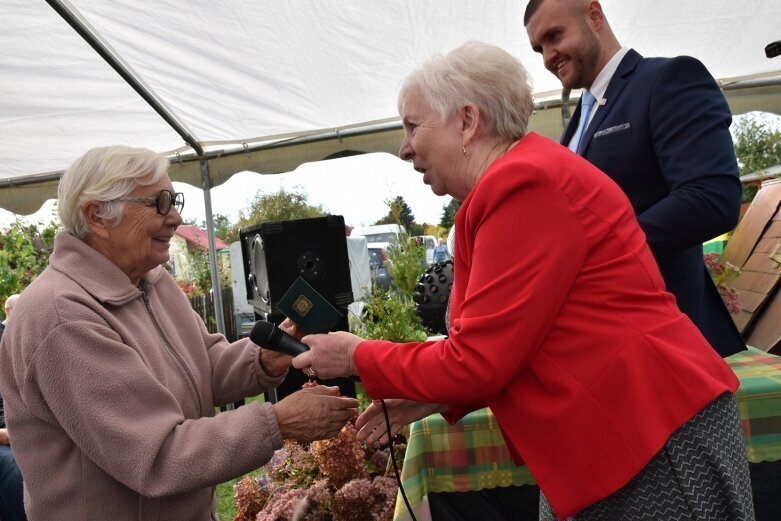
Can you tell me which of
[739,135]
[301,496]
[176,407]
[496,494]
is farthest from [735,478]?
[739,135]

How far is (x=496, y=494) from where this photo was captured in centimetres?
173

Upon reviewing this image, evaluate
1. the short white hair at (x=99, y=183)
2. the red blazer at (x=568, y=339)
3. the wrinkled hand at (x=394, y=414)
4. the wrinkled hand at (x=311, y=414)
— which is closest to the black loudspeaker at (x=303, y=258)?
the short white hair at (x=99, y=183)

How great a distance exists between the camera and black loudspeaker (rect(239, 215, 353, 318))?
11.9 feet

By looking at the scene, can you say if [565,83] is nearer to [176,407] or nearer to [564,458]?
[564,458]

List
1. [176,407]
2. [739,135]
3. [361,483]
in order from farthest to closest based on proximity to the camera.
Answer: [739,135] → [361,483] → [176,407]

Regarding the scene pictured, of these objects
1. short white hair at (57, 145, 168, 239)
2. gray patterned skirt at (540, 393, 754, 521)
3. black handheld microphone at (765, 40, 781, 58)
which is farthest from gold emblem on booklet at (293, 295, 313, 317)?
black handheld microphone at (765, 40, 781, 58)

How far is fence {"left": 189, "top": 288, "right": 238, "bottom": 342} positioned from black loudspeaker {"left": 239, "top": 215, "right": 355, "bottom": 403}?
8404 millimetres

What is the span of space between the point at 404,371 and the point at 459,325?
140 mm

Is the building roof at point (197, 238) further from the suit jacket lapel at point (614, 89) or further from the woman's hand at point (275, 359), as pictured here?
the suit jacket lapel at point (614, 89)

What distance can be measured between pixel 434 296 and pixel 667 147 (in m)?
1.18

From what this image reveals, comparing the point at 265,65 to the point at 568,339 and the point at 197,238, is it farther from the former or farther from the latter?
the point at 197,238

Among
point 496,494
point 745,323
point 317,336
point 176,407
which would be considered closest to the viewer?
point 317,336

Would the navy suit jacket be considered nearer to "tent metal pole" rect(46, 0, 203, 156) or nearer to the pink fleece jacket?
the pink fleece jacket

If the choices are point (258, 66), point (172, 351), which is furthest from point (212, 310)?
point (172, 351)
